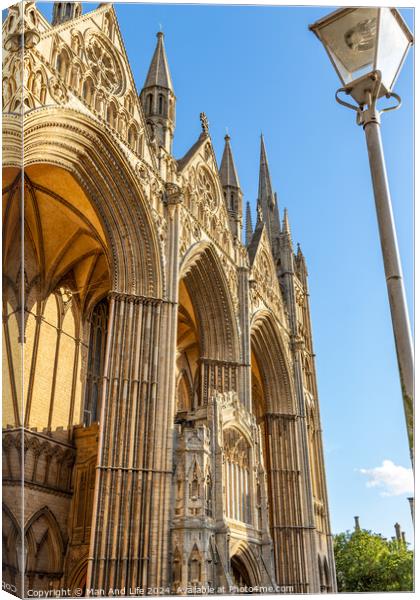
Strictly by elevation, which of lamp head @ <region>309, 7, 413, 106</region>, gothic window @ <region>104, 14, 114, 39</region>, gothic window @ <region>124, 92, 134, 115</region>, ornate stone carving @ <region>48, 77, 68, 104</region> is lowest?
lamp head @ <region>309, 7, 413, 106</region>

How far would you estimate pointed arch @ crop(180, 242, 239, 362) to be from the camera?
22.4 metres

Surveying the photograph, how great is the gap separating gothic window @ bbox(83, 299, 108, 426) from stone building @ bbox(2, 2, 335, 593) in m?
0.08

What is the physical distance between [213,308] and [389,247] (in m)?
18.6

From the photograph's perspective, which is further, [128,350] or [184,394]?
[184,394]

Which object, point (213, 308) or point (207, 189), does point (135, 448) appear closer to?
point (213, 308)

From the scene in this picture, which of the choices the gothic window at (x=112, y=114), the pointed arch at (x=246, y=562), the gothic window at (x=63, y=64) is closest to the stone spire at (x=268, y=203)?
the gothic window at (x=112, y=114)

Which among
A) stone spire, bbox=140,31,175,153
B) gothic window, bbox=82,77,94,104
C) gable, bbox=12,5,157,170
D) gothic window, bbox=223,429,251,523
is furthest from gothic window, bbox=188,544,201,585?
stone spire, bbox=140,31,175,153

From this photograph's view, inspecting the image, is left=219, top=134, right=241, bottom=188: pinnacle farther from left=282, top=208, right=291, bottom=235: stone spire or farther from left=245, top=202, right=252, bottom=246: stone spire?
left=282, top=208, right=291, bottom=235: stone spire

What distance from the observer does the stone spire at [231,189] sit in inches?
1030

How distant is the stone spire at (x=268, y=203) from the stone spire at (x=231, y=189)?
5283 millimetres

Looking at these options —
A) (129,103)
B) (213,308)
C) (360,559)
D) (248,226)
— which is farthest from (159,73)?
(360,559)

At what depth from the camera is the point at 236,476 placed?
61.4ft

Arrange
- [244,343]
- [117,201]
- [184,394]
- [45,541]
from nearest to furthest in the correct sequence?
[117,201]
[45,541]
[244,343]
[184,394]

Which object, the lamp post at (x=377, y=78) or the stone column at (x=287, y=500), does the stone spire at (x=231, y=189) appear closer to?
the stone column at (x=287, y=500)
